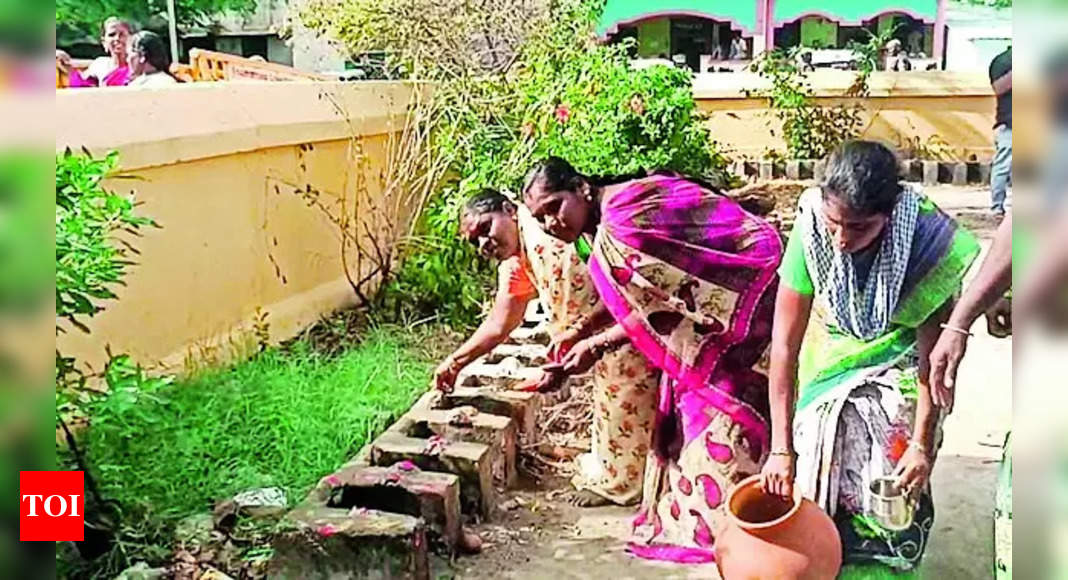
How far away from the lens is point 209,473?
3473 millimetres

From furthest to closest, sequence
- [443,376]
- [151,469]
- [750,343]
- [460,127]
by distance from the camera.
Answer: [460,127], [443,376], [151,469], [750,343]

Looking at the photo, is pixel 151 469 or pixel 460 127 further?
pixel 460 127

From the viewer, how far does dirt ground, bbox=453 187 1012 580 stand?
3.26 metres

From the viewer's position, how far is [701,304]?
3150 mm

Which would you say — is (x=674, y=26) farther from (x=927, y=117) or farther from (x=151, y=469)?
(x=151, y=469)

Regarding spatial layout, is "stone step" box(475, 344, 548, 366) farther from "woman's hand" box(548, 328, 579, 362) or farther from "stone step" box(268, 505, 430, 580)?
"stone step" box(268, 505, 430, 580)

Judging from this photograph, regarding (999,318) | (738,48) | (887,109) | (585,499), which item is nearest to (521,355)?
(585,499)

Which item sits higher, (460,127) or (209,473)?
(460,127)

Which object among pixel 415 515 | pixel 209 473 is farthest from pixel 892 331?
pixel 209 473

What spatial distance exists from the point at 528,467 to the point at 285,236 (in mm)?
1882

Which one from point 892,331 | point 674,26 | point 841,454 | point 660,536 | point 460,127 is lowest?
point 660,536

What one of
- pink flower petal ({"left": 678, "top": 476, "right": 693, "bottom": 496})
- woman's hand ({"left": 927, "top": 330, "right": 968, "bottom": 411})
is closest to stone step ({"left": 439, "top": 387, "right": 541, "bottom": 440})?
pink flower petal ({"left": 678, "top": 476, "right": 693, "bottom": 496})

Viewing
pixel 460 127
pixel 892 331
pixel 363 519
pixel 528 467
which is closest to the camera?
pixel 892 331

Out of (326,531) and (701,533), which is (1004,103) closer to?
(326,531)
